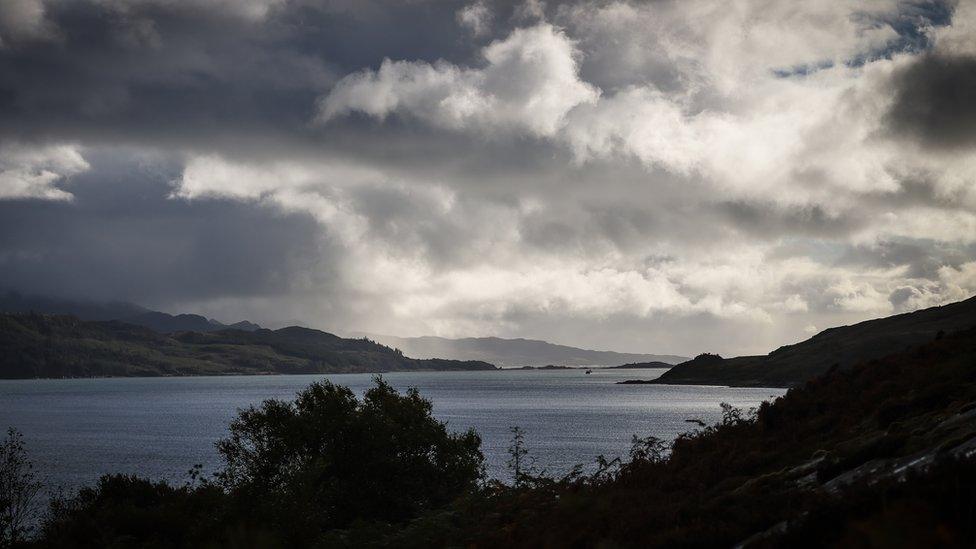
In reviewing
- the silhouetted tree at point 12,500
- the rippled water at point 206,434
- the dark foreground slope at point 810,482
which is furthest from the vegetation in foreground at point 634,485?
the rippled water at point 206,434

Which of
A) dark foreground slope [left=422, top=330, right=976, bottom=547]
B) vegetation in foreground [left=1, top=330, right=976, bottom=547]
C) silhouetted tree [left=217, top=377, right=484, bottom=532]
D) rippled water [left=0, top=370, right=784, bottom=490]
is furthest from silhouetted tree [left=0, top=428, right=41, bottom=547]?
dark foreground slope [left=422, top=330, right=976, bottom=547]

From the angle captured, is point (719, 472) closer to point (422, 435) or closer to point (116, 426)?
point (422, 435)

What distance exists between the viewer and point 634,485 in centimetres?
2358

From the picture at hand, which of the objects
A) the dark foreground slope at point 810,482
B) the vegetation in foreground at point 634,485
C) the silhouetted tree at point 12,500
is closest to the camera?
the dark foreground slope at point 810,482

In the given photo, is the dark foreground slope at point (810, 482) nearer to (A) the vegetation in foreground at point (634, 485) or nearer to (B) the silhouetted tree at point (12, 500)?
(A) the vegetation in foreground at point (634, 485)

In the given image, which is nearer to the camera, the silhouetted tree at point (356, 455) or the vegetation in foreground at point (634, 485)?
the vegetation in foreground at point (634, 485)

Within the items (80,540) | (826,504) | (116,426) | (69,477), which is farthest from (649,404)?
(826,504)

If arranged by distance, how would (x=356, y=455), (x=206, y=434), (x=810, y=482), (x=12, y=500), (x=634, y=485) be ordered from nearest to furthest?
(x=810, y=482) < (x=634, y=485) < (x=356, y=455) < (x=12, y=500) < (x=206, y=434)

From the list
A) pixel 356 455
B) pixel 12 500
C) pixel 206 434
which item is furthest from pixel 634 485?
pixel 206 434

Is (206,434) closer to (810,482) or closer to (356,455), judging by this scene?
(356,455)

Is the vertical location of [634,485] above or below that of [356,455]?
above

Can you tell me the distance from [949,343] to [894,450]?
14634mm

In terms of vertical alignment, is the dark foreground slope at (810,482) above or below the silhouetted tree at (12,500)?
above

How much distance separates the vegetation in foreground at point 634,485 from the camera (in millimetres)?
12898
